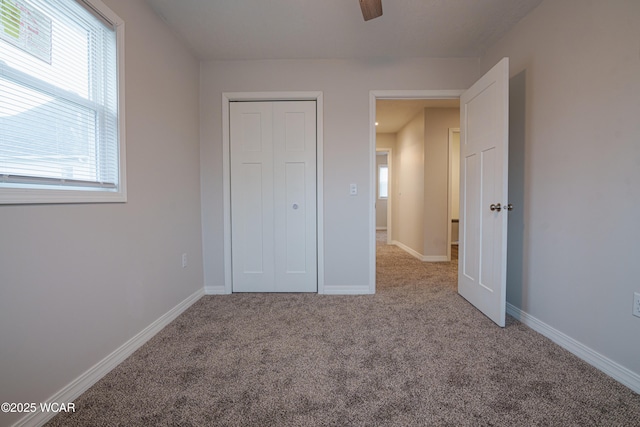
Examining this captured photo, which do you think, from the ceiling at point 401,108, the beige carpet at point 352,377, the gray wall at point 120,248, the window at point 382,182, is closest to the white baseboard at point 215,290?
the gray wall at point 120,248

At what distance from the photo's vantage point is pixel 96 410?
1.19 m

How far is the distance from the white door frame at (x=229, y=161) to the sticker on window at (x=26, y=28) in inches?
56.7

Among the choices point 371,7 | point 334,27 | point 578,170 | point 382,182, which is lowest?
point 578,170

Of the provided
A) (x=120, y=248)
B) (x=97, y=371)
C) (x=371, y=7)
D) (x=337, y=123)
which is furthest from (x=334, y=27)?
(x=97, y=371)

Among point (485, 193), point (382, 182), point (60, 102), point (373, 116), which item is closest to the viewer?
point (60, 102)

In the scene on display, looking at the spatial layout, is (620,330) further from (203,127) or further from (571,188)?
(203,127)

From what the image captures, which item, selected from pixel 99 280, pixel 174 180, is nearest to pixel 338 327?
pixel 99 280

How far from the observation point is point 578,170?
159cm

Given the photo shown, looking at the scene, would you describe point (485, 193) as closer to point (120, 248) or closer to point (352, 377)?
point (352, 377)

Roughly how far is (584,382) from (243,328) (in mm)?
2057

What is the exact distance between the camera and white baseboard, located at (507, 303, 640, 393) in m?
1.33

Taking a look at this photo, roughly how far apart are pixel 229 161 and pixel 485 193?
238cm

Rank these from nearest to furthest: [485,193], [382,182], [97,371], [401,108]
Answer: [97,371], [485,193], [401,108], [382,182]

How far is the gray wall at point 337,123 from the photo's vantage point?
8.52 feet
